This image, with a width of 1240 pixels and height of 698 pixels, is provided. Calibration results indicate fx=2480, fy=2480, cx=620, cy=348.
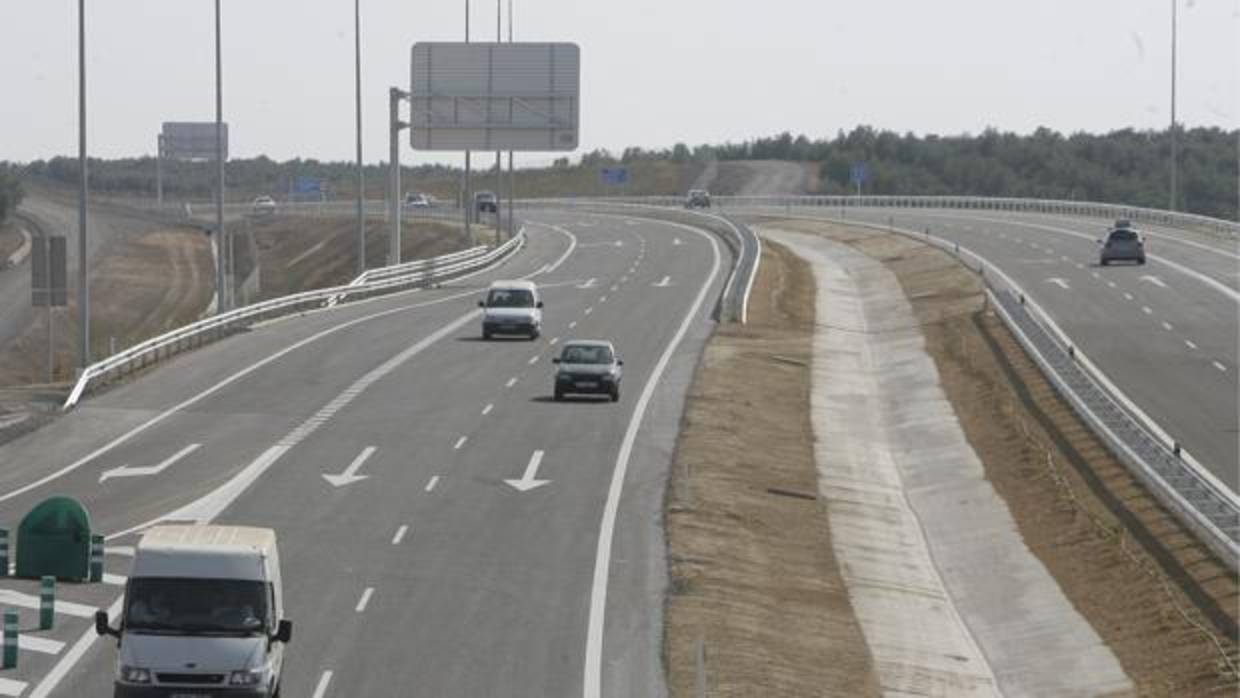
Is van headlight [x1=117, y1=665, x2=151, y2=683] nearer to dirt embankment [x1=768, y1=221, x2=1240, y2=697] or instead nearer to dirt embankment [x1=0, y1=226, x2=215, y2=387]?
dirt embankment [x1=768, y1=221, x2=1240, y2=697]

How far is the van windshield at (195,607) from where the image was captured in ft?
78.9

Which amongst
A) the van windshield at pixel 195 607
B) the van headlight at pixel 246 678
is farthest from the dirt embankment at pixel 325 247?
the van headlight at pixel 246 678

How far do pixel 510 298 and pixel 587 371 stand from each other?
1582 centimetres

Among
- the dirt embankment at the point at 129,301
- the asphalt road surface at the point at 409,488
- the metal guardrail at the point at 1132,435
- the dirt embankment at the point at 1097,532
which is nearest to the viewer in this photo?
the asphalt road surface at the point at 409,488

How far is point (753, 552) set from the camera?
133ft

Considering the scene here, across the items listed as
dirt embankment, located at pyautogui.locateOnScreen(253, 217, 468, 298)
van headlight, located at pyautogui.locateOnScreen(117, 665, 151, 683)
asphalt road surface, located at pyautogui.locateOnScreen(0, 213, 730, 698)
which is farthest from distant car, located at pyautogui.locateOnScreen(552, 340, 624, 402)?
dirt embankment, located at pyautogui.locateOnScreen(253, 217, 468, 298)

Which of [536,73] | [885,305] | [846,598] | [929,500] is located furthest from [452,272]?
[846,598]

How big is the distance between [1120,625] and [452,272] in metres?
63.1

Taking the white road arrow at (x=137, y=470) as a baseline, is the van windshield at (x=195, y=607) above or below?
above

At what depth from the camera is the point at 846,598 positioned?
129 feet

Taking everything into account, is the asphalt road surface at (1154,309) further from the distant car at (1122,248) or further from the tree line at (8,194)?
the tree line at (8,194)

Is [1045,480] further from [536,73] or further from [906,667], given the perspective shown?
[536,73]

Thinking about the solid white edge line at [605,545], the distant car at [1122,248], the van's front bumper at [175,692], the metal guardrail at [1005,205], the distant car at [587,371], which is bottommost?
the solid white edge line at [605,545]

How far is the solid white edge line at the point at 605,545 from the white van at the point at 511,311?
4.09 m
